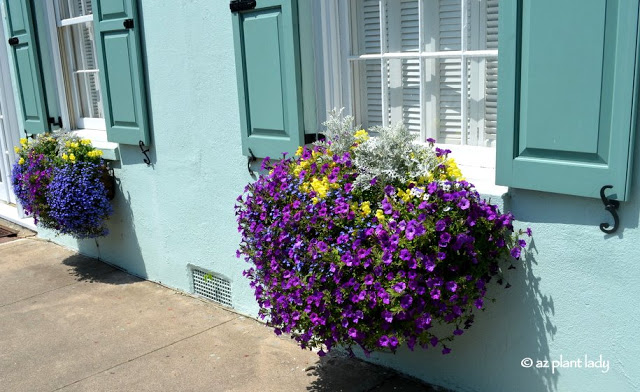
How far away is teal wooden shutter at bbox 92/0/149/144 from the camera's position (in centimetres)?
477

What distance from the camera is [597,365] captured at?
9.29 ft

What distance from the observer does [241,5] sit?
387 cm

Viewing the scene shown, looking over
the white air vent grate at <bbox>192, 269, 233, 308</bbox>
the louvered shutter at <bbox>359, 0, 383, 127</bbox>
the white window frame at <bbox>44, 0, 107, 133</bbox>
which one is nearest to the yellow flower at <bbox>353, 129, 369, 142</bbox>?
the louvered shutter at <bbox>359, 0, 383, 127</bbox>

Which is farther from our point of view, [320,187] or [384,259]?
[320,187]

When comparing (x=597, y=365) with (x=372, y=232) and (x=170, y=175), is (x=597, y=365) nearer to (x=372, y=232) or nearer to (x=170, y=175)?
(x=372, y=232)

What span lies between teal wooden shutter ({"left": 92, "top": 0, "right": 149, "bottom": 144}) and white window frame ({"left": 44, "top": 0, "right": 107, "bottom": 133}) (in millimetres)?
600

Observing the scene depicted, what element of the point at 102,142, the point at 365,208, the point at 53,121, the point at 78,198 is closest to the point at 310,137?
the point at 365,208

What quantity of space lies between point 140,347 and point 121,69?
2066 millimetres

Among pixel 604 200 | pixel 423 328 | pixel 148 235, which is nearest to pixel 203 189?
pixel 148 235

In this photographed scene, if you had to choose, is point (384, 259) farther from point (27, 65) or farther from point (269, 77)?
point (27, 65)

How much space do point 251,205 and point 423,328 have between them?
112cm

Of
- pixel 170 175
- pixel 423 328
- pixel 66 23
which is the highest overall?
pixel 66 23

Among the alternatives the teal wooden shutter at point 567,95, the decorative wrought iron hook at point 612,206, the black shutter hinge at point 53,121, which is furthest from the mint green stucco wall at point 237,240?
the black shutter hinge at point 53,121

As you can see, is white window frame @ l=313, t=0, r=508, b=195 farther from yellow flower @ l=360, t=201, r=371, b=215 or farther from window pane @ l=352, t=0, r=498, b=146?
yellow flower @ l=360, t=201, r=371, b=215
